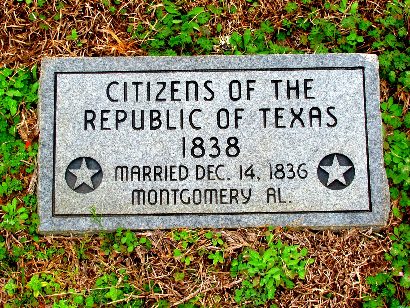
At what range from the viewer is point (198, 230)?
132 inches

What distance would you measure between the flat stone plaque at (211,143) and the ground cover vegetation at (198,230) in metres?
0.13

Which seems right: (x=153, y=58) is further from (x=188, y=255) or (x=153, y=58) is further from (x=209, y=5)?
(x=188, y=255)

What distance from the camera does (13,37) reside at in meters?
3.70

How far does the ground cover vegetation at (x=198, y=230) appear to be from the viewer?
333 cm

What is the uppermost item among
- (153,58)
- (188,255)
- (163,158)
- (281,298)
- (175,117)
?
(153,58)

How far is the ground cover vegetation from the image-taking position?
3.33 m

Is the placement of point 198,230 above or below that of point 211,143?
below

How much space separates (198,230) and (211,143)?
527mm

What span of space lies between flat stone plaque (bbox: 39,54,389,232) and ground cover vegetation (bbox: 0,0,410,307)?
0.13 metres

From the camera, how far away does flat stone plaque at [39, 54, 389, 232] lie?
3.35m

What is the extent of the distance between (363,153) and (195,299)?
133 centimetres

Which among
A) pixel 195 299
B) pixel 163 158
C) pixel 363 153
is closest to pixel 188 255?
pixel 195 299

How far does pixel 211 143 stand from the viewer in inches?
134

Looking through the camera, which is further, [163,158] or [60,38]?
[60,38]
